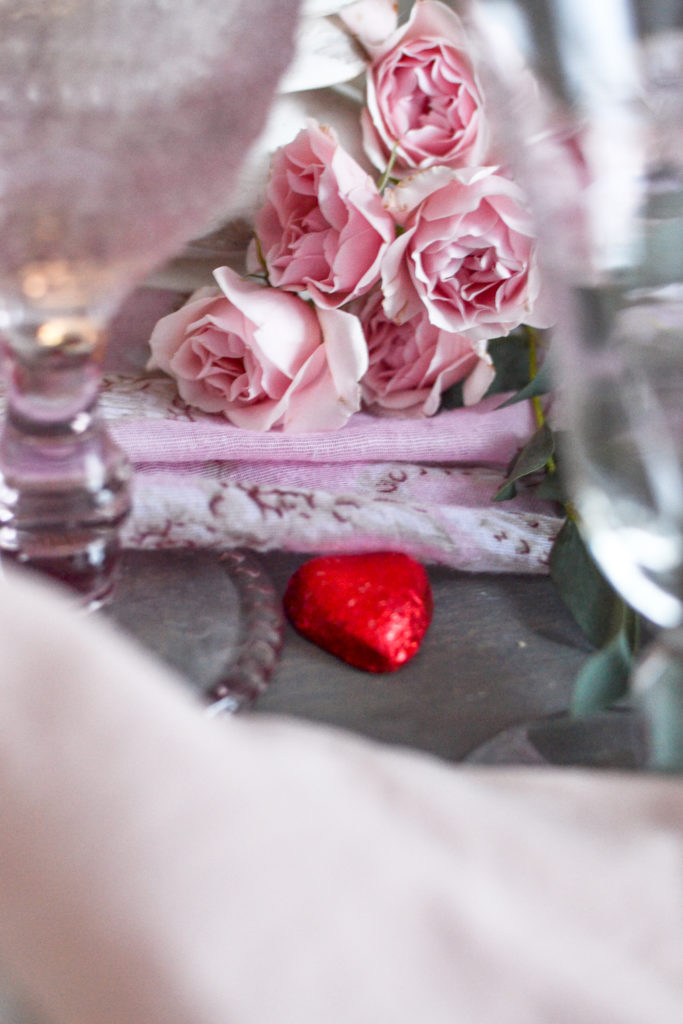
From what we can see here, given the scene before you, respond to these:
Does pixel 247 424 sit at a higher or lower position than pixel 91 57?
lower

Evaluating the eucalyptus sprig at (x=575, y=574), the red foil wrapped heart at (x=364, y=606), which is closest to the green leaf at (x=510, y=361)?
the eucalyptus sprig at (x=575, y=574)

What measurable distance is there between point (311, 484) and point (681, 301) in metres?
0.14

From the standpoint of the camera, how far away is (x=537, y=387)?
0.31m

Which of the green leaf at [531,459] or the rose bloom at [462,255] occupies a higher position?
the rose bloom at [462,255]

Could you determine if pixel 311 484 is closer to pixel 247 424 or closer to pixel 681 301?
pixel 247 424

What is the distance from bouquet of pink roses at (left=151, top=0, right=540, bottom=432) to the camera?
0.99 ft

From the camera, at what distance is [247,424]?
0.31 metres

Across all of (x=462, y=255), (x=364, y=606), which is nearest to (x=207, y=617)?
(x=364, y=606)

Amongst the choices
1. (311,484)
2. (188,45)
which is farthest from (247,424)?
(188,45)

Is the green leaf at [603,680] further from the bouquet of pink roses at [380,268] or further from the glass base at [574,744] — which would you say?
the bouquet of pink roses at [380,268]

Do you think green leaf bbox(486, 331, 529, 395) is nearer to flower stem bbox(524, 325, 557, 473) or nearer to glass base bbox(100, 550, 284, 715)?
flower stem bbox(524, 325, 557, 473)

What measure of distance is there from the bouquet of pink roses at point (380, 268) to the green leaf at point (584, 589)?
77 millimetres

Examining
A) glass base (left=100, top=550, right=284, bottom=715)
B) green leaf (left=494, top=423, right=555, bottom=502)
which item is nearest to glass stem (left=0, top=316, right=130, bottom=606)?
glass base (left=100, top=550, right=284, bottom=715)

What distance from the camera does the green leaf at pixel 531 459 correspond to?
0.95 ft
